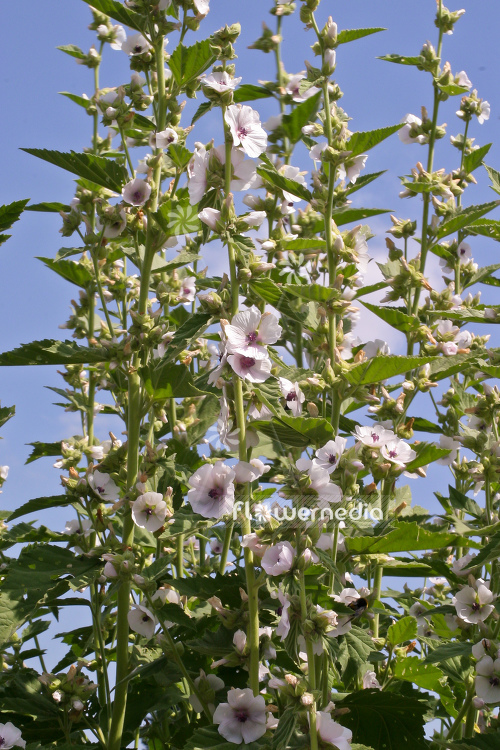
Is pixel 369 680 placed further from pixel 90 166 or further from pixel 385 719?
pixel 90 166

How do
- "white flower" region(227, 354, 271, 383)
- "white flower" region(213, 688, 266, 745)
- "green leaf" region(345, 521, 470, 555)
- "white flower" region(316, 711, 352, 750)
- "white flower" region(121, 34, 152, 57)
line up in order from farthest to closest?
"white flower" region(121, 34, 152, 57) < "green leaf" region(345, 521, 470, 555) < "white flower" region(227, 354, 271, 383) < "white flower" region(213, 688, 266, 745) < "white flower" region(316, 711, 352, 750)

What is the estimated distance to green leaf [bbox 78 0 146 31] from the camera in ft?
9.85

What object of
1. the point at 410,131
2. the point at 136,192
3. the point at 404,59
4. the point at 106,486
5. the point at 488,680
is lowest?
the point at 488,680

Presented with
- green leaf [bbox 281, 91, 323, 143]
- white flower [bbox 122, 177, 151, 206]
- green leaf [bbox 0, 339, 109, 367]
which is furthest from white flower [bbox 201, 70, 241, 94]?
green leaf [bbox 281, 91, 323, 143]

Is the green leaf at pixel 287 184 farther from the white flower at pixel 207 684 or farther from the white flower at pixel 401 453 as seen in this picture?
the white flower at pixel 207 684

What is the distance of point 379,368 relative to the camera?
2.36 metres

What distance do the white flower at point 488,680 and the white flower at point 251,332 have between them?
128 centimetres

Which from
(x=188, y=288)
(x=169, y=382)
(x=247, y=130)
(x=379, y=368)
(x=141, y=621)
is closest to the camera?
(x=247, y=130)

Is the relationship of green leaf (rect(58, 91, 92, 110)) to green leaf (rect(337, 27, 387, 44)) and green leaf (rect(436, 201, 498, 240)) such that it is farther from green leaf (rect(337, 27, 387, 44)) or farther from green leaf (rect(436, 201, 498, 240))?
green leaf (rect(436, 201, 498, 240))

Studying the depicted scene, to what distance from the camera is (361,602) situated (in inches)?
86.4

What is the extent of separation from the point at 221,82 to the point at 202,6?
88cm

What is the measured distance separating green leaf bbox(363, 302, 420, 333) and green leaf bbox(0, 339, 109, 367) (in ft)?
3.20

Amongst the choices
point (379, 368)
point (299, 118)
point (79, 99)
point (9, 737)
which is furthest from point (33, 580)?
point (79, 99)

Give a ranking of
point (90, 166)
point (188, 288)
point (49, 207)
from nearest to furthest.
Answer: point (90, 166) < point (49, 207) < point (188, 288)
